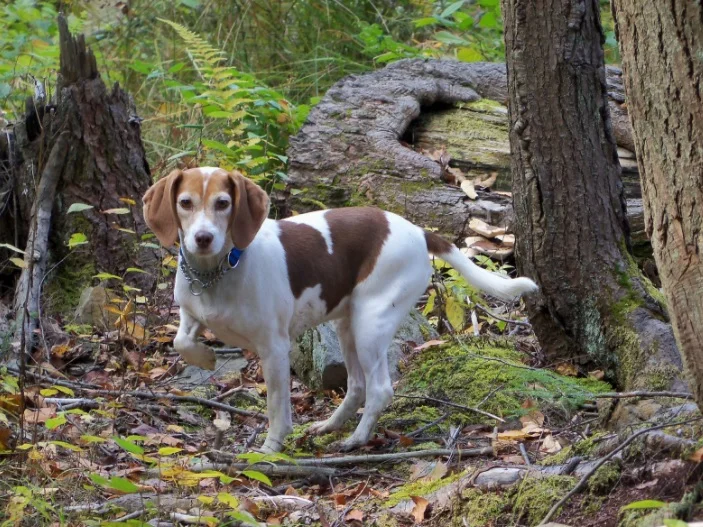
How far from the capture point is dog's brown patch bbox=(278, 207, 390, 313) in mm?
5074

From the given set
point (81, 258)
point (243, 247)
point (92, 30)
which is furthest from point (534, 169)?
point (92, 30)

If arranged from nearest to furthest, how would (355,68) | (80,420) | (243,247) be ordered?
1. (243,247)
2. (80,420)
3. (355,68)

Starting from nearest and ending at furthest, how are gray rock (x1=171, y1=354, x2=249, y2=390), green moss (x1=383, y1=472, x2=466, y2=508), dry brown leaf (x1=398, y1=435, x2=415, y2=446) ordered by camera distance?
green moss (x1=383, y1=472, x2=466, y2=508)
dry brown leaf (x1=398, y1=435, x2=415, y2=446)
gray rock (x1=171, y1=354, x2=249, y2=390)

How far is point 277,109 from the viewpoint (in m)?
8.86

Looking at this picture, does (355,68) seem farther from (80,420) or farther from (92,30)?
(80,420)

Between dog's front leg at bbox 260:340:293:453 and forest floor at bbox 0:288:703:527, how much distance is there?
0.42 ft

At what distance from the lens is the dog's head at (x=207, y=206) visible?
15.0ft

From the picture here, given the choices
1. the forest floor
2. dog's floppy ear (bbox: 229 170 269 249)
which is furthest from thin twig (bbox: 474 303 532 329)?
dog's floppy ear (bbox: 229 170 269 249)

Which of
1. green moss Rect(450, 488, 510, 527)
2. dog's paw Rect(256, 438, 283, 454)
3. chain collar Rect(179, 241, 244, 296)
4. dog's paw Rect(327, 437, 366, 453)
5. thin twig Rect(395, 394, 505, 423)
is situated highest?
chain collar Rect(179, 241, 244, 296)

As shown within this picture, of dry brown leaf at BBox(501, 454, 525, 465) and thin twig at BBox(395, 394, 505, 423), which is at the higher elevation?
dry brown leaf at BBox(501, 454, 525, 465)

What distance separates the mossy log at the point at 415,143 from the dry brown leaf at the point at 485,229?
66 millimetres

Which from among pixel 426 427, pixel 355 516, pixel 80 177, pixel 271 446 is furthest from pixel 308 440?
pixel 80 177

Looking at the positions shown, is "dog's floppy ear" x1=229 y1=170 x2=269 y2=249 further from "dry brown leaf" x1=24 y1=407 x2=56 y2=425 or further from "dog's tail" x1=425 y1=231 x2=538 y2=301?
"dry brown leaf" x1=24 y1=407 x2=56 y2=425

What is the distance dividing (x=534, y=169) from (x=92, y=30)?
9118mm
